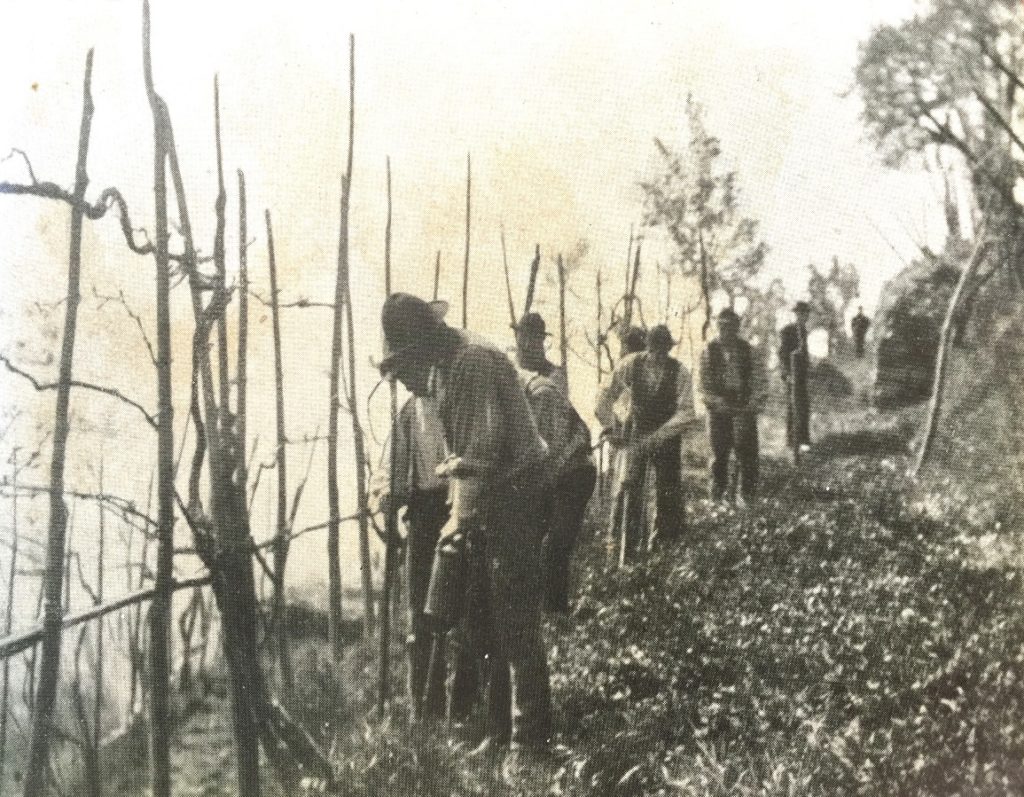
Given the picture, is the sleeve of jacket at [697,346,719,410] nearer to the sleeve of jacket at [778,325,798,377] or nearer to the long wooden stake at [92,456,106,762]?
the sleeve of jacket at [778,325,798,377]

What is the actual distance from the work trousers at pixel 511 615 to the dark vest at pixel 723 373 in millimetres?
530

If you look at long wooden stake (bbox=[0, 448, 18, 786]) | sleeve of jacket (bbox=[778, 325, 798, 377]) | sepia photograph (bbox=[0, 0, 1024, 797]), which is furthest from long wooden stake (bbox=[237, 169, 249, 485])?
sleeve of jacket (bbox=[778, 325, 798, 377])

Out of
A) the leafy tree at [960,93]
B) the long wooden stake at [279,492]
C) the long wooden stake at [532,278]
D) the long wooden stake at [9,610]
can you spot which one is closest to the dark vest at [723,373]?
the long wooden stake at [532,278]

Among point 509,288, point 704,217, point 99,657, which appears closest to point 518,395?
point 509,288

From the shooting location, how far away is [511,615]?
215cm

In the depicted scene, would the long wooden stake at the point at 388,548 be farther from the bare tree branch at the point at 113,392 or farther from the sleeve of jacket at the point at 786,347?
the sleeve of jacket at the point at 786,347

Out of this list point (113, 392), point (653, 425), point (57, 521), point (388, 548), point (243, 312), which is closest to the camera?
point (57, 521)

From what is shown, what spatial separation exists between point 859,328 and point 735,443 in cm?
42

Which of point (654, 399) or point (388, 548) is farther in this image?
point (654, 399)

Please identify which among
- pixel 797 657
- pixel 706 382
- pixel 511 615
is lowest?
pixel 797 657

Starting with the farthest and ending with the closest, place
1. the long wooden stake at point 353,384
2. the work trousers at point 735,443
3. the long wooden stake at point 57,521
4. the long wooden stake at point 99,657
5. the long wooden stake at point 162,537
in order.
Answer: the work trousers at point 735,443 → the long wooden stake at point 353,384 → the long wooden stake at point 99,657 → the long wooden stake at point 162,537 → the long wooden stake at point 57,521

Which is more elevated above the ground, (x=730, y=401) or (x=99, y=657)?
(x=730, y=401)

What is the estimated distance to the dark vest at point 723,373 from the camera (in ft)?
7.51

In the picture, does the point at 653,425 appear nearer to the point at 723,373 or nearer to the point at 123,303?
the point at 723,373
